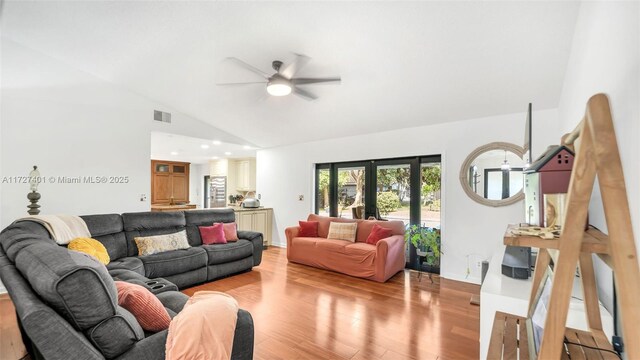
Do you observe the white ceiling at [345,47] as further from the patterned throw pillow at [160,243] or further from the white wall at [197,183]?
the white wall at [197,183]

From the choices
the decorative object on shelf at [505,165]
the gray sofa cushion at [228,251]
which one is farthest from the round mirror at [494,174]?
the gray sofa cushion at [228,251]

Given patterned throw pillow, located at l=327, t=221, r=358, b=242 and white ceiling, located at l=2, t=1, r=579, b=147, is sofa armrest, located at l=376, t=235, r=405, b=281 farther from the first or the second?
white ceiling, located at l=2, t=1, r=579, b=147

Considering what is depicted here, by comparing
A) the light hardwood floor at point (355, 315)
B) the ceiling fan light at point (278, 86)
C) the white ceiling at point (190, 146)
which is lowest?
Answer: the light hardwood floor at point (355, 315)

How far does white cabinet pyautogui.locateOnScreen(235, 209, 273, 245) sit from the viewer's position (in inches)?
228

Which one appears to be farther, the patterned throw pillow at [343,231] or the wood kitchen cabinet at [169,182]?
the wood kitchen cabinet at [169,182]

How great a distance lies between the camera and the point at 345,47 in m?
2.86

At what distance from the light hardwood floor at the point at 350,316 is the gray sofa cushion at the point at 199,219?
2.67 feet

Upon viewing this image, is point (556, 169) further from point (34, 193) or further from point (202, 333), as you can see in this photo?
point (34, 193)

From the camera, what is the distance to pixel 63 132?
407cm

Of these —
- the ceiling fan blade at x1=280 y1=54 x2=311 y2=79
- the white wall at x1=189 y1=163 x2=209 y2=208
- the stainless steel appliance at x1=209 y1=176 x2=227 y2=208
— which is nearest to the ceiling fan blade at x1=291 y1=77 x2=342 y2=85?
the ceiling fan blade at x1=280 y1=54 x2=311 y2=79

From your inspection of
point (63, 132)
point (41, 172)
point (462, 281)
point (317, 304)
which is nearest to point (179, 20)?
point (63, 132)

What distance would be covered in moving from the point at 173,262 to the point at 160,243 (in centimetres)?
39

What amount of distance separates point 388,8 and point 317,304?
3.01m

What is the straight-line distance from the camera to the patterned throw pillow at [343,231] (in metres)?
4.69
